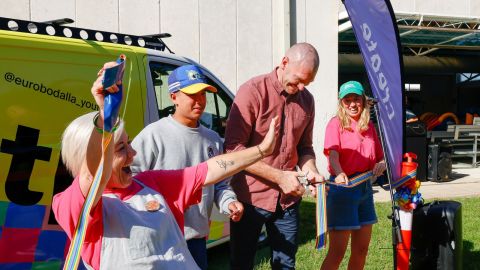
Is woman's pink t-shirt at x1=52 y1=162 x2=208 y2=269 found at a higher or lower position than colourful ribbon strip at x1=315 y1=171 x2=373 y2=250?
higher

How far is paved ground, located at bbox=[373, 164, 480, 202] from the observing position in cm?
939

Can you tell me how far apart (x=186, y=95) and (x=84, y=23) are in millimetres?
6136

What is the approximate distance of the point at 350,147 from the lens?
3.89m

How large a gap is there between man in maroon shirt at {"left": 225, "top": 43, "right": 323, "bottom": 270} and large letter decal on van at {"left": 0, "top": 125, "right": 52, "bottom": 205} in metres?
1.23

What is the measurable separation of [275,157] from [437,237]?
5.47 feet

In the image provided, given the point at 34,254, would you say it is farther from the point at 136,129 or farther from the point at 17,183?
the point at 136,129

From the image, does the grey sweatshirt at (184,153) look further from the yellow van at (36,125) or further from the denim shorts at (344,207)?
the denim shorts at (344,207)

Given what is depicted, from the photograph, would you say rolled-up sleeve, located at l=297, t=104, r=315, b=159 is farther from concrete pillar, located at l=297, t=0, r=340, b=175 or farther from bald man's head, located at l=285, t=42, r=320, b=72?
concrete pillar, located at l=297, t=0, r=340, b=175

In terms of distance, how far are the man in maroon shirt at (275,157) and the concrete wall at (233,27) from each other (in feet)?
19.3

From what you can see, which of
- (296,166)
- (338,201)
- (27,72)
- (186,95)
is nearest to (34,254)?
(27,72)

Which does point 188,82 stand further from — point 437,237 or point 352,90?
point 437,237

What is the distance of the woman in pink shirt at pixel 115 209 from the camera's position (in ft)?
5.74

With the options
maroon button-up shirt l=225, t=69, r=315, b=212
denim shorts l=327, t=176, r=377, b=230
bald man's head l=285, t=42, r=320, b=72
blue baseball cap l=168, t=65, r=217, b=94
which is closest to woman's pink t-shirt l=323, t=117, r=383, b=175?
denim shorts l=327, t=176, r=377, b=230

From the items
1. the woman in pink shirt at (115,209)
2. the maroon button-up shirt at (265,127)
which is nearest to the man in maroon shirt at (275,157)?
the maroon button-up shirt at (265,127)
